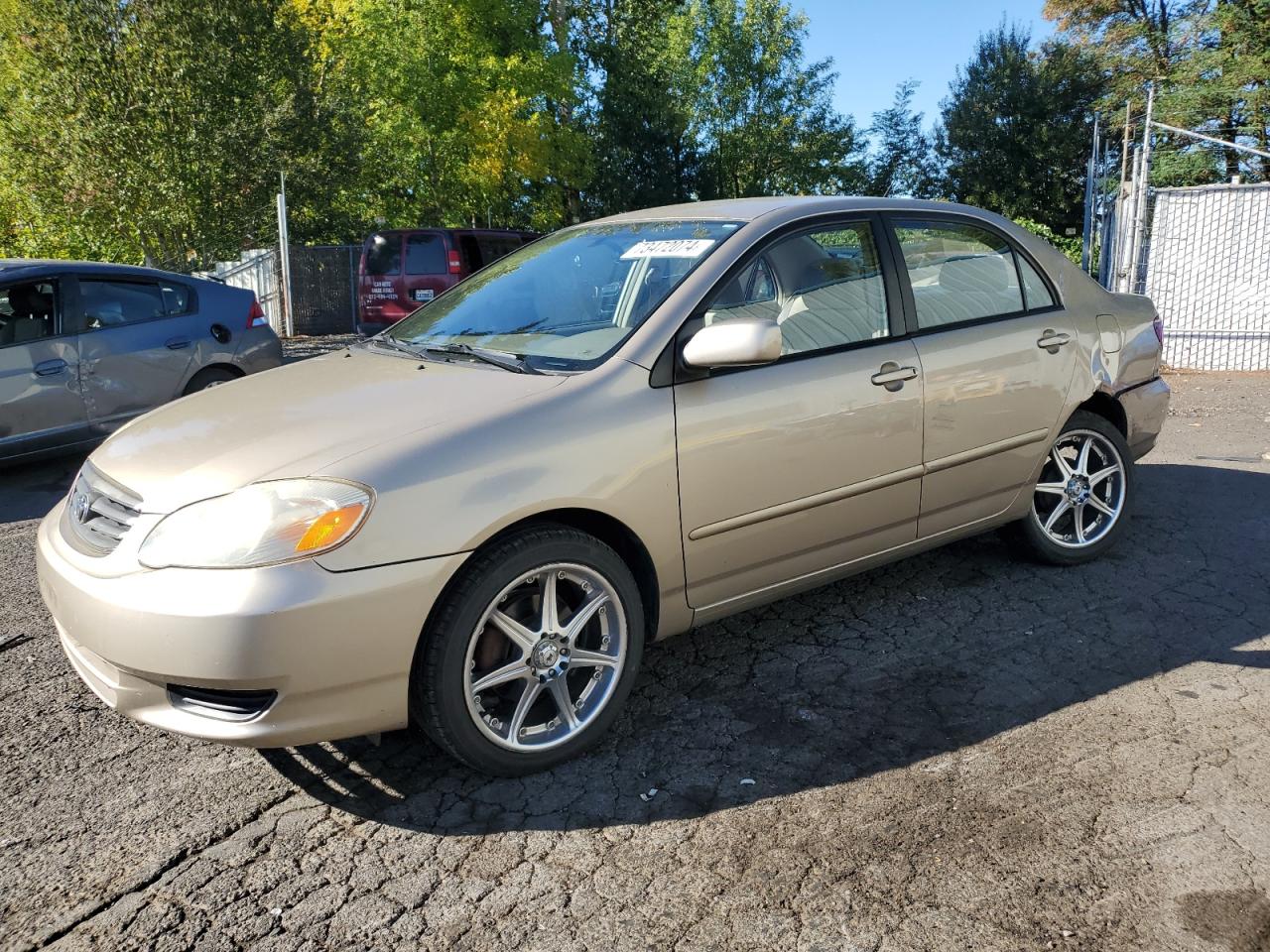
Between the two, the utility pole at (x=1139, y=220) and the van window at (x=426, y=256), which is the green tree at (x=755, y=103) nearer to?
the van window at (x=426, y=256)

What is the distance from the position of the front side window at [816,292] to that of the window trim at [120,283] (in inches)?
213

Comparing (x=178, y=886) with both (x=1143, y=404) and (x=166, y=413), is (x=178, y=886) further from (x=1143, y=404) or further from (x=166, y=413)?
(x=1143, y=404)

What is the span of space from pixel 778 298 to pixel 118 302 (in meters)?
5.56

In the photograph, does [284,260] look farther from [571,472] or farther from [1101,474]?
[571,472]

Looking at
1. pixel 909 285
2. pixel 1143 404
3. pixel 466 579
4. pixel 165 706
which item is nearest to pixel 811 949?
pixel 466 579

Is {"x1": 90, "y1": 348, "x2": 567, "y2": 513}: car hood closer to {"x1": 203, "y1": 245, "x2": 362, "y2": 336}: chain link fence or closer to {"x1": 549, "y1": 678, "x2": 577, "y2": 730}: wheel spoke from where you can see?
{"x1": 549, "y1": 678, "x2": 577, "y2": 730}: wheel spoke

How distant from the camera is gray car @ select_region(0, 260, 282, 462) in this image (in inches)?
269

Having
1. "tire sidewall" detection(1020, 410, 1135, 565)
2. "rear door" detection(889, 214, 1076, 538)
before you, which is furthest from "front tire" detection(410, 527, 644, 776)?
"tire sidewall" detection(1020, 410, 1135, 565)

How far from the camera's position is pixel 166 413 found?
11.7 feet

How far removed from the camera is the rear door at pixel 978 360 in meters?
4.08

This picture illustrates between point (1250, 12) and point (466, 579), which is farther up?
point (1250, 12)

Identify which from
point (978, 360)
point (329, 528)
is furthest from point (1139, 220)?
point (329, 528)

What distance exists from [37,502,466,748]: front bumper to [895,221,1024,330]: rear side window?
2320 mm

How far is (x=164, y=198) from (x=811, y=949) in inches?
691
